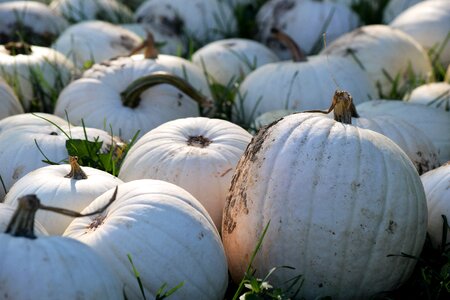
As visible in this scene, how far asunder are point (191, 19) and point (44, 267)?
422cm

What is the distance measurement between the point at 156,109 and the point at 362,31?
160cm

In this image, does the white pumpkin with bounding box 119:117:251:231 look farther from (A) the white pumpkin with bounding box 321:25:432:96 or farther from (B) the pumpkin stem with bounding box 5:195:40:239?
(A) the white pumpkin with bounding box 321:25:432:96

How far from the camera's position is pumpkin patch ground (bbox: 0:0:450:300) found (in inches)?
102

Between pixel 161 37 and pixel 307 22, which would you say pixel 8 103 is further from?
pixel 307 22

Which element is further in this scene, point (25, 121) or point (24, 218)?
point (25, 121)

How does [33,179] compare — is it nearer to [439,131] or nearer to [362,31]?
[439,131]

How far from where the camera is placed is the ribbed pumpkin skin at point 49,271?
2.26 meters

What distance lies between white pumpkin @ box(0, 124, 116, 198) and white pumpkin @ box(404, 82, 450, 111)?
165 cm

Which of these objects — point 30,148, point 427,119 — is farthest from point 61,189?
point 427,119

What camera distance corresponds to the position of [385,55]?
202 inches

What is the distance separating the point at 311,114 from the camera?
3.02 metres

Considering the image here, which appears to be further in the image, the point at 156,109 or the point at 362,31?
the point at 362,31

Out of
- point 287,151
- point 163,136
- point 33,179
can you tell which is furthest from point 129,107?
point 287,151

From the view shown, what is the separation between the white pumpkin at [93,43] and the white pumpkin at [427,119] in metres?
1.92
